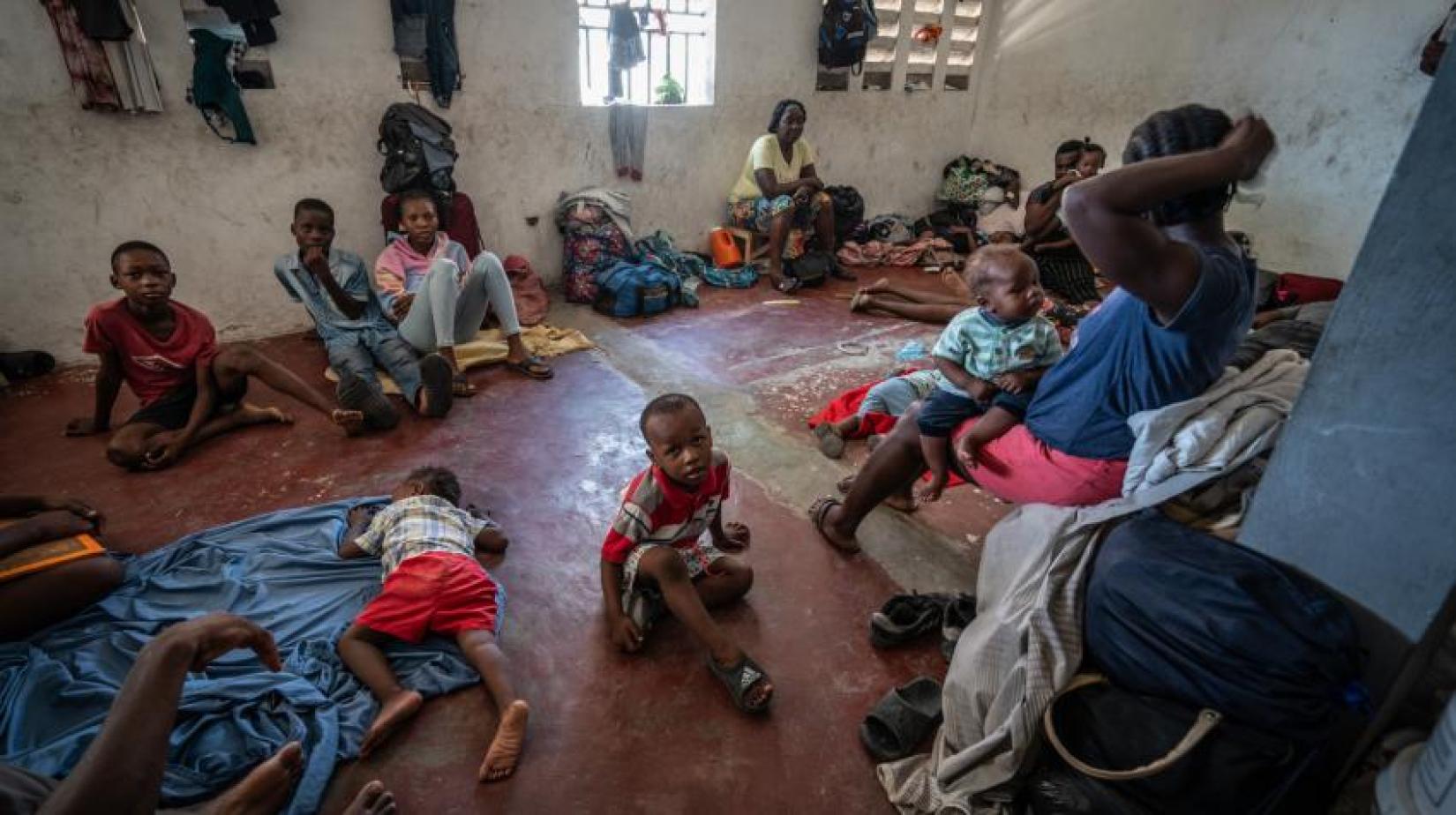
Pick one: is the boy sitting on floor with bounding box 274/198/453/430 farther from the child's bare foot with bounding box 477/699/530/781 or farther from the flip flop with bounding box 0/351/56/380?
the child's bare foot with bounding box 477/699/530/781

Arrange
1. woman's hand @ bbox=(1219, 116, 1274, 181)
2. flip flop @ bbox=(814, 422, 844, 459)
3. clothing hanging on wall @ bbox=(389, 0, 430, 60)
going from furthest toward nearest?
clothing hanging on wall @ bbox=(389, 0, 430, 60), flip flop @ bbox=(814, 422, 844, 459), woman's hand @ bbox=(1219, 116, 1274, 181)

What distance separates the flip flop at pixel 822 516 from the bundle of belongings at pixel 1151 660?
0.78m

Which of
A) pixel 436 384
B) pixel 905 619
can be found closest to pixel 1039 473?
pixel 905 619

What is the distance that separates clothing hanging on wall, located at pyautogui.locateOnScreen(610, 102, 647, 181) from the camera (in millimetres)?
5605

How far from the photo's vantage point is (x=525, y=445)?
338cm

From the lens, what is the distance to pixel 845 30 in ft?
20.8

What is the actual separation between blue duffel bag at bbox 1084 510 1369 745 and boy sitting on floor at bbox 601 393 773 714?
954mm

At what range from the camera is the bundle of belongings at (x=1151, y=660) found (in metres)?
1.27

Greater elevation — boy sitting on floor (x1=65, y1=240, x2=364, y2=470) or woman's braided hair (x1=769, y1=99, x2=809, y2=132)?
woman's braided hair (x1=769, y1=99, x2=809, y2=132)

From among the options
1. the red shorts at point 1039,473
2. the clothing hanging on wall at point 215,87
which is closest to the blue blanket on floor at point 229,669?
the red shorts at point 1039,473

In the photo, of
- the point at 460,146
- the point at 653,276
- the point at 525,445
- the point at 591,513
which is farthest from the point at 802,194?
the point at 591,513

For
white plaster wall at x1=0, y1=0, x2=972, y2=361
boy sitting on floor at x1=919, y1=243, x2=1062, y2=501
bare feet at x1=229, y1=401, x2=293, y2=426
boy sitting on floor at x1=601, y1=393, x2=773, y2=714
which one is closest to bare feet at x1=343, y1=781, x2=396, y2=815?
boy sitting on floor at x1=601, y1=393, x2=773, y2=714

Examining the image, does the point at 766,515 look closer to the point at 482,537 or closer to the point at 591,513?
the point at 591,513

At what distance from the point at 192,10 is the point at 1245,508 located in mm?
5321
